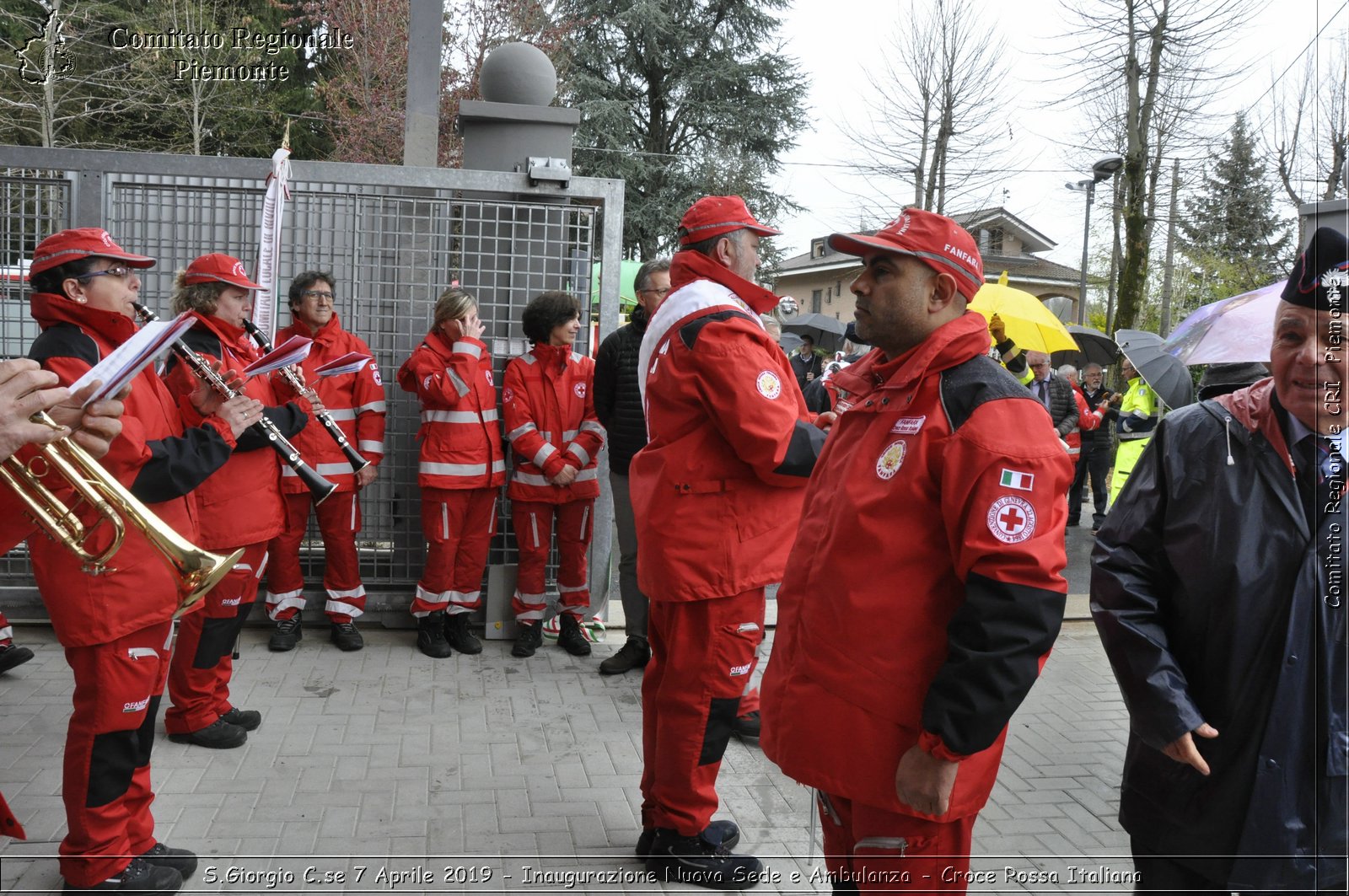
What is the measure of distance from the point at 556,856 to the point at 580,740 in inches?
47.0

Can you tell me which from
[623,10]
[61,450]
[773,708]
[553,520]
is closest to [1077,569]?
[553,520]

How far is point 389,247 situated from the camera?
23.1 feet

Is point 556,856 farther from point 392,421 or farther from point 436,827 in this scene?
point 392,421

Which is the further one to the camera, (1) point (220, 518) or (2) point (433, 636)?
(2) point (433, 636)

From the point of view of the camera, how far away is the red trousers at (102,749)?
11.4 feet

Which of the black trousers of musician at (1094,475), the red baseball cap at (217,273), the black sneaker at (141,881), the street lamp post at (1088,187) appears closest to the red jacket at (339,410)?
the red baseball cap at (217,273)

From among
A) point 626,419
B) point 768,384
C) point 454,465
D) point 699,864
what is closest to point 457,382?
point 454,465

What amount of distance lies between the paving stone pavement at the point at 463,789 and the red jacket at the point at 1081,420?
22.4 ft

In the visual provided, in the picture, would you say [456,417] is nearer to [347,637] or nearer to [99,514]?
[347,637]

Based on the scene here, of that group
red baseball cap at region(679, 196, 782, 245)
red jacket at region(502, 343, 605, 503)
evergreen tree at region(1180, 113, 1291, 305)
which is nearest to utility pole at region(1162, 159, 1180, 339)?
evergreen tree at region(1180, 113, 1291, 305)

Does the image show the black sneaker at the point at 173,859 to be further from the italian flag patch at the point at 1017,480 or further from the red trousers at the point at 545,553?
the italian flag patch at the point at 1017,480

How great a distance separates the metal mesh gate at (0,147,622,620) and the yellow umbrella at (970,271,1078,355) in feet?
18.2

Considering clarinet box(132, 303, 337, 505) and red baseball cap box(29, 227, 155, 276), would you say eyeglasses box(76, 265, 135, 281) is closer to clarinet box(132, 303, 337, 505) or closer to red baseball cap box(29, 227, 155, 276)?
red baseball cap box(29, 227, 155, 276)

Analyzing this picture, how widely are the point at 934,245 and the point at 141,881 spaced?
3338 millimetres
